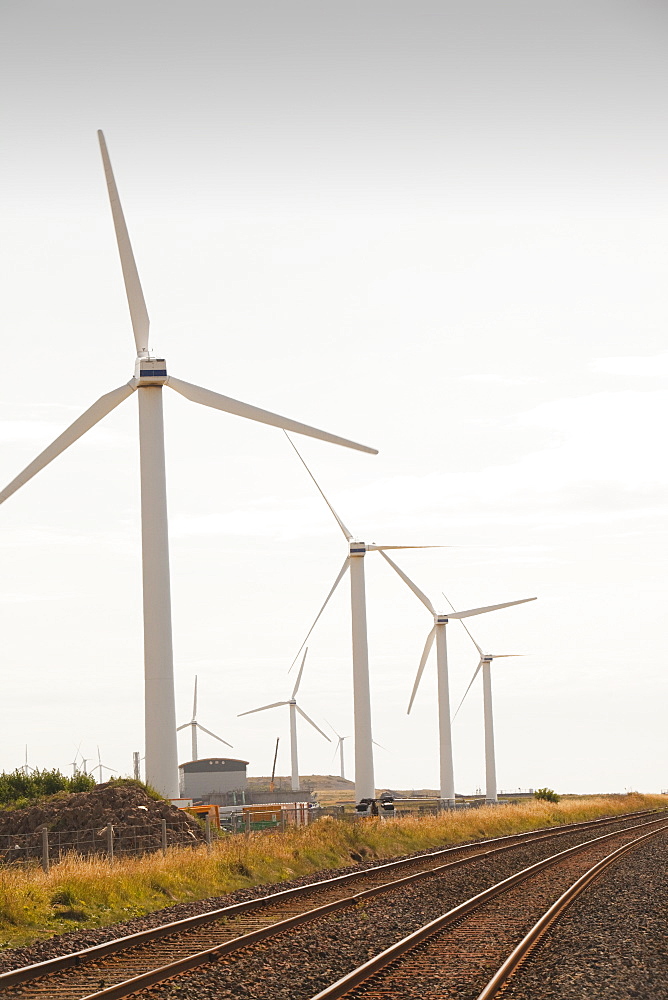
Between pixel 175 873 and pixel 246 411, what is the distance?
22.3m

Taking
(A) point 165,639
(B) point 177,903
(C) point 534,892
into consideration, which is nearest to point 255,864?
(B) point 177,903

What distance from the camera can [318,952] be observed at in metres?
17.7

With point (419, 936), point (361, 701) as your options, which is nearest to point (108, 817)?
point (419, 936)

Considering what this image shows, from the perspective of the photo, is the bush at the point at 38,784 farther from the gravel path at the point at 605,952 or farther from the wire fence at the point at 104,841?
the gravel path at the point at 605,952

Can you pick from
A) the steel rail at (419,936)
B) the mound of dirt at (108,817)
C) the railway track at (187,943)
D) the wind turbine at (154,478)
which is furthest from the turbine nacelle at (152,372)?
the steel rail at (419,936)

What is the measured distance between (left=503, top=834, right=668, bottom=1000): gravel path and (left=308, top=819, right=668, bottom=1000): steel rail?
71.6 inches

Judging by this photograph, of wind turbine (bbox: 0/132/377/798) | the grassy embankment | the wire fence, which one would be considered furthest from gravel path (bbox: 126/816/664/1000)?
wind turbine (bbox: 0/132/377/798)

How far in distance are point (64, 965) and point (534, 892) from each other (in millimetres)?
12318

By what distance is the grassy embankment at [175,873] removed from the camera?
870 inches

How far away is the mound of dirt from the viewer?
3703 cm

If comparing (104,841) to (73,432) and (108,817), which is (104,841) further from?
Result: (73,432)

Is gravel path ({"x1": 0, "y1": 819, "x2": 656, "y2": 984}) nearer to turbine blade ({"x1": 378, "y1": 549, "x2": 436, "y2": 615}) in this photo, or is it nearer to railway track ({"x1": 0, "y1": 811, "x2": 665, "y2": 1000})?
railway track ({"x1": 0, "y1": 811, "x2": 665, "y2": 1000})

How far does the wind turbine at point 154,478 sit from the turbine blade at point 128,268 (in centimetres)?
4

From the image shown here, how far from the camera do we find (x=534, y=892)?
85.7ft
